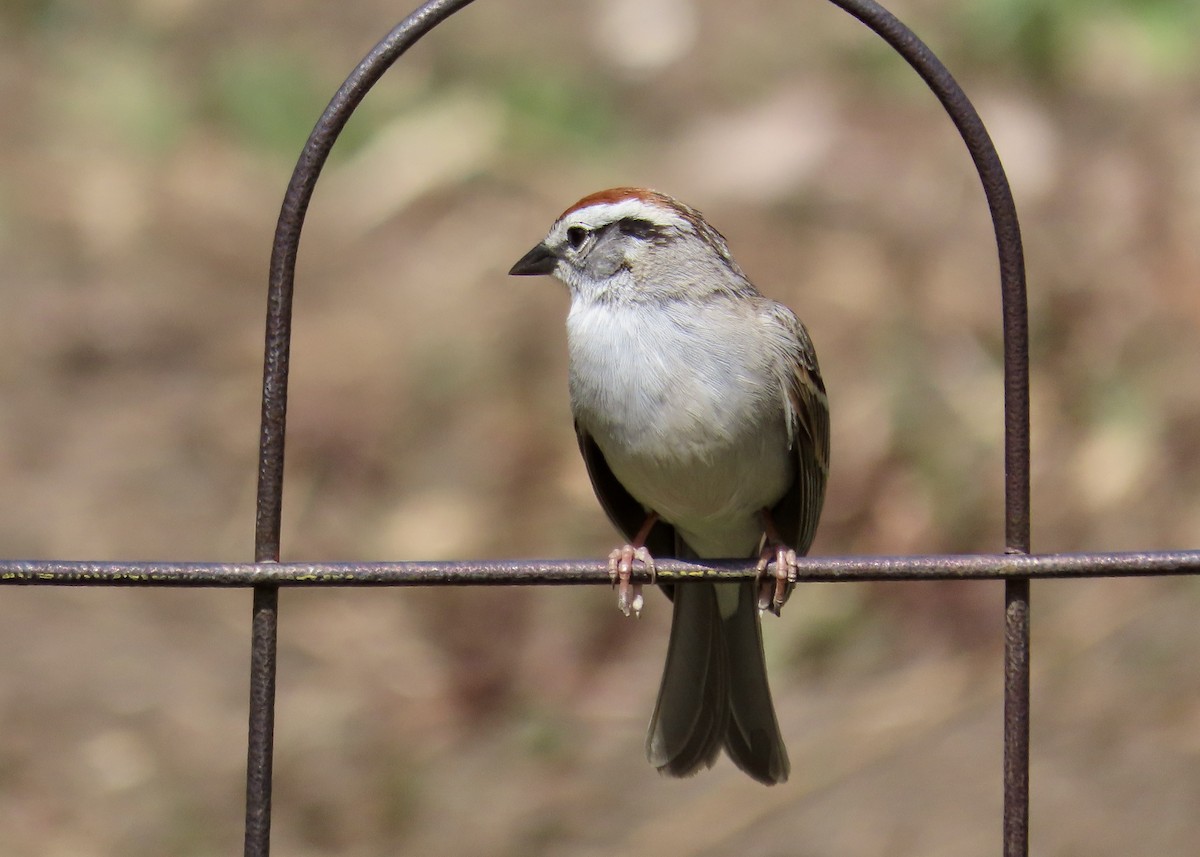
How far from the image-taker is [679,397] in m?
2.90

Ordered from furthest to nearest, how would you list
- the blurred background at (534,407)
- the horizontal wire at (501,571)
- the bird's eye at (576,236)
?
the blurred background at (534,407) < the bird's eye at (576,236) < the horizontal wire at (501,571)

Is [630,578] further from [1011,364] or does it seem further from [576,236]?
[576,236]

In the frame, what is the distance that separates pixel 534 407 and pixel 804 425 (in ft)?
7.38

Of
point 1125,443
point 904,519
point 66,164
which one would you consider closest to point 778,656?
point 904,519

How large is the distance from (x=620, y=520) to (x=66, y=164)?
3.36m

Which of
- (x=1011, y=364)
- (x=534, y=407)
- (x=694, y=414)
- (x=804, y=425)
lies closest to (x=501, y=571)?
(x=1011, y=364)

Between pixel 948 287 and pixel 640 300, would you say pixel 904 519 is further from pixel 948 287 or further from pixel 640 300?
pixel 640 300

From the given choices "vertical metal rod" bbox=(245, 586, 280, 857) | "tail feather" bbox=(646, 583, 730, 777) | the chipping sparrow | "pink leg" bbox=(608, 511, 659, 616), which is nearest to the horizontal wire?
"vertical metal rod" bbox=(245, 586, 280, 857)

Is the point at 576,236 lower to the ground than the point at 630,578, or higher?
higher

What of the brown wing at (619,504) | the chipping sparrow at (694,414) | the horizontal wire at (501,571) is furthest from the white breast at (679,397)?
the horizontal wire at (501,571)

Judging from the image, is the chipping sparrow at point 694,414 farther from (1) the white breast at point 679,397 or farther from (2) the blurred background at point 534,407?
(2) the blurred background at point 534,407

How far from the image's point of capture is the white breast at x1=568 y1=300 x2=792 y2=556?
290cm

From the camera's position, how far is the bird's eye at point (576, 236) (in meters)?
3.12

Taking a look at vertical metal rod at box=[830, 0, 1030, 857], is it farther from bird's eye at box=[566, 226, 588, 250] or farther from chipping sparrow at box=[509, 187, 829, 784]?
bird's eye at box=[566, 226, 588, 250]
